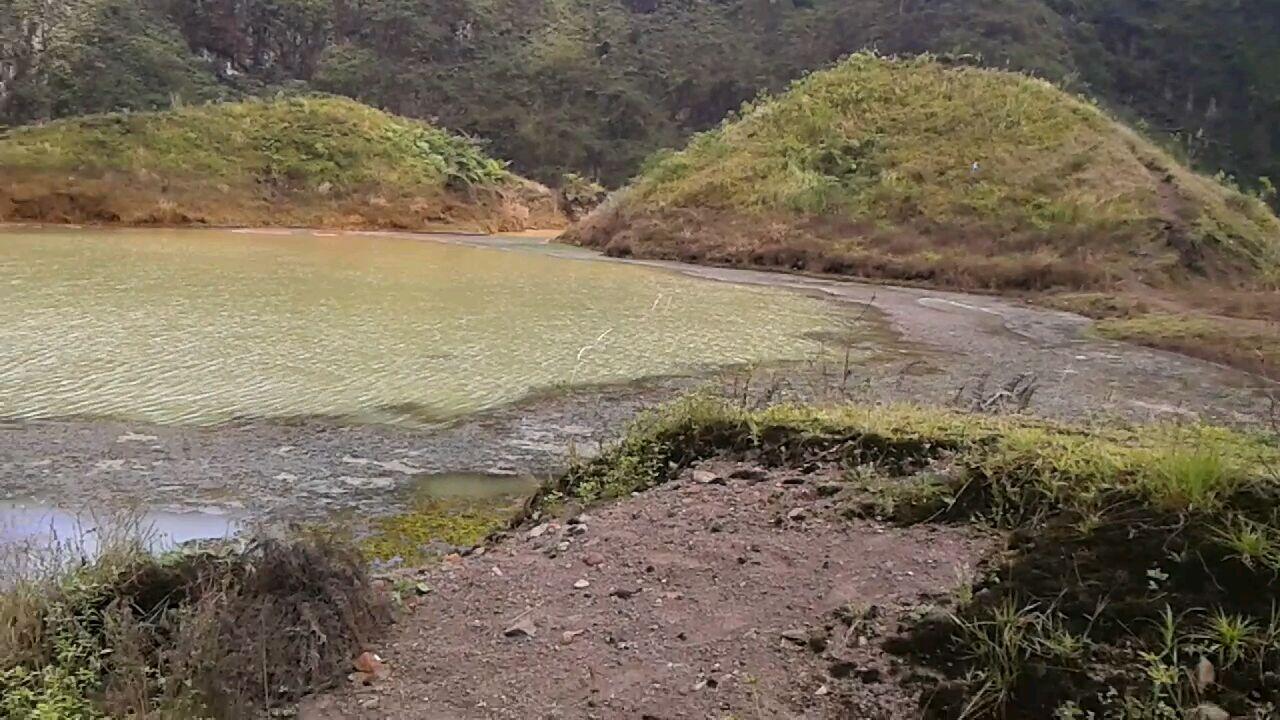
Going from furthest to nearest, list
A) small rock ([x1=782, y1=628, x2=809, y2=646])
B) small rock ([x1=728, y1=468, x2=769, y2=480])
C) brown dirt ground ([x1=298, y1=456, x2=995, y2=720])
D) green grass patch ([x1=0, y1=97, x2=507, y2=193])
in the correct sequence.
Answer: green grass patch ([x1=0, y1=97, x2=507, y2=193]) → small rock ([x1=728, y1=468, x2=769, y2=480]) → small rock ([x1=782, y1=628, x2=809, y2=646]) → brown dirt ground ([x1=298, y1=456, x2=995, y2=720])

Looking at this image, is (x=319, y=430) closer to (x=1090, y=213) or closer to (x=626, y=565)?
(x=626, y=565)

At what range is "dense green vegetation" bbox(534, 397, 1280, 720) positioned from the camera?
2957 mm

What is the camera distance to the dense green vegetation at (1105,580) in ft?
9.70

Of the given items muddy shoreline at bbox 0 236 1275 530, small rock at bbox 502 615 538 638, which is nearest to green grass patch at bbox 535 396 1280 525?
muddy shoreline at bbox 0 236 1275 530

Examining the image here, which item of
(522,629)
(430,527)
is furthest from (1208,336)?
(522,629)

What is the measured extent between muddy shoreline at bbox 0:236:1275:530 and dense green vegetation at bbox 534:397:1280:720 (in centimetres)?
235

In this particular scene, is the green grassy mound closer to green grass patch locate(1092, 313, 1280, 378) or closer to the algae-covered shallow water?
green grass patch locate(1092, 313, 1280, 378)

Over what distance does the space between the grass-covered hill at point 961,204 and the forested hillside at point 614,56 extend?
2357 centimetres

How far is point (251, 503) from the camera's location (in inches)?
241

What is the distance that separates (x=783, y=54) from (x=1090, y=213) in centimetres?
4125

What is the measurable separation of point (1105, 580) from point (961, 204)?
23.2m

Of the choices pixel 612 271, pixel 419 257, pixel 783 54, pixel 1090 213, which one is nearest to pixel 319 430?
pixel 612 271

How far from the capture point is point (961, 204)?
2531 cm

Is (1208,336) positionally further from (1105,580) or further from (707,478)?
(1105,580)
